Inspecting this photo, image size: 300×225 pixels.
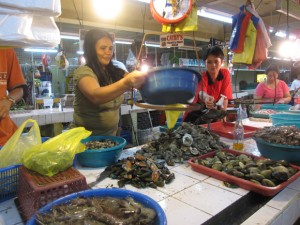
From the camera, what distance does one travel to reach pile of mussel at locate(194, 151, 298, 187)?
55.8 inches

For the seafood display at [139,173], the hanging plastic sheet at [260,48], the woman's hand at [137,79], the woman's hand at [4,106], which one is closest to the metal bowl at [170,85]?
the woman's hand at [137,79]

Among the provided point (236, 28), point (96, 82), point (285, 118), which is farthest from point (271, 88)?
point (96, 82)

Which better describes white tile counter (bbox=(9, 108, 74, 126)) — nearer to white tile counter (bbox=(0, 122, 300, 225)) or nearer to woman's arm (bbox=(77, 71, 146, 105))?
woman's arm (bbox=(77, 71, 146, 105))

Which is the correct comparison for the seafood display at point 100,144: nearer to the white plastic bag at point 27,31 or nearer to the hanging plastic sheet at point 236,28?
the white plastic bag at point 27,31

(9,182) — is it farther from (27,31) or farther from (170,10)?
(170,10)

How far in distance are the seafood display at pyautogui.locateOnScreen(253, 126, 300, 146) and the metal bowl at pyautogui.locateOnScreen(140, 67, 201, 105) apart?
0.89 meters

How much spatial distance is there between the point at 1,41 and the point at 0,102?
1105 mm

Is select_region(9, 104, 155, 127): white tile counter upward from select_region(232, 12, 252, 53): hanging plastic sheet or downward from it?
downward

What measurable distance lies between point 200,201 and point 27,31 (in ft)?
3.97

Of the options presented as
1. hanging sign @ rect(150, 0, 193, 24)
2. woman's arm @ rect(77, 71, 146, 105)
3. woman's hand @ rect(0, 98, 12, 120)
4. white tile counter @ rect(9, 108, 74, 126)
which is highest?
hanging sign @ rect(150, 0, 193, 24)

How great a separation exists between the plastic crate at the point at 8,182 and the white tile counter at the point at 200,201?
42 mm

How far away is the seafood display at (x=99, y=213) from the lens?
93 cm

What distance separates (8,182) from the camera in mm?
1322

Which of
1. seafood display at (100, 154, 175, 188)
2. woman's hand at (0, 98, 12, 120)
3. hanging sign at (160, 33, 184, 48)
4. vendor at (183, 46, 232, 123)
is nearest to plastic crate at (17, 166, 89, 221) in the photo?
seafood display at (100, 154, 175, 188)
